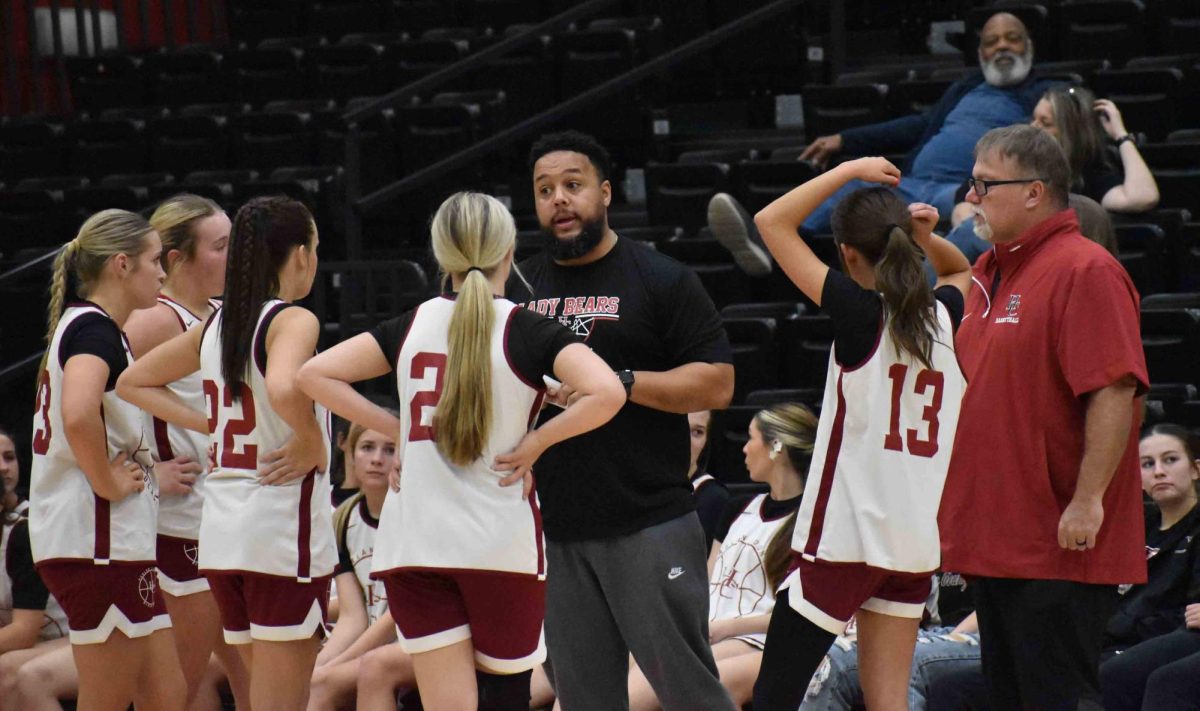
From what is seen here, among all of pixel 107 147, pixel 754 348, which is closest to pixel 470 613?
pixel 754 348

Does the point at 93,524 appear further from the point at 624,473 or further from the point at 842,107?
the point at 842,107

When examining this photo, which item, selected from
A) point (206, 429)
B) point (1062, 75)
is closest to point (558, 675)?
point (206, 429)

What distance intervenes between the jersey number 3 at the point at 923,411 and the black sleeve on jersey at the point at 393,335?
1.13 m

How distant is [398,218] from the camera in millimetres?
9383

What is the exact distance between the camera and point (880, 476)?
385 cm

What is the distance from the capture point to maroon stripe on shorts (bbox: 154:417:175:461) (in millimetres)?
4715

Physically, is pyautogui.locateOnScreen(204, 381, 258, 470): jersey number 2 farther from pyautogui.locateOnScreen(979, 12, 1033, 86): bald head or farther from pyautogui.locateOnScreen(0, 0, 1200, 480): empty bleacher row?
pyautogui.locateOnScreen(979, 12, 1033, 86): bald head

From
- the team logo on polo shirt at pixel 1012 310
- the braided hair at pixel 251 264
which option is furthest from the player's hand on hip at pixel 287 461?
the team logo on polo shirt at pixel 1012 310

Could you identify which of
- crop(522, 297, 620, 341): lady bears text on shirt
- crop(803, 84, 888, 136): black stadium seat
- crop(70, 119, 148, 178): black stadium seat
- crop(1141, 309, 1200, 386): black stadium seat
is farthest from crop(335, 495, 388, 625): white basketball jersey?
crop(70, 119, 148, 178): black stadium seat

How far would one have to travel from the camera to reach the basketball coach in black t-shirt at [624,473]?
397 centimetres

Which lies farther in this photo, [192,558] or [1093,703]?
[192,558]

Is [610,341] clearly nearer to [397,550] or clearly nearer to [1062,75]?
[397,550]

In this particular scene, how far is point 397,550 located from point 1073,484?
59.5 inches

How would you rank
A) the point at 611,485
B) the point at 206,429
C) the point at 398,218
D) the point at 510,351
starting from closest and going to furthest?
the point at 510,351 → the point at 611,485 → the point at 206,429 → the point at 398,218
